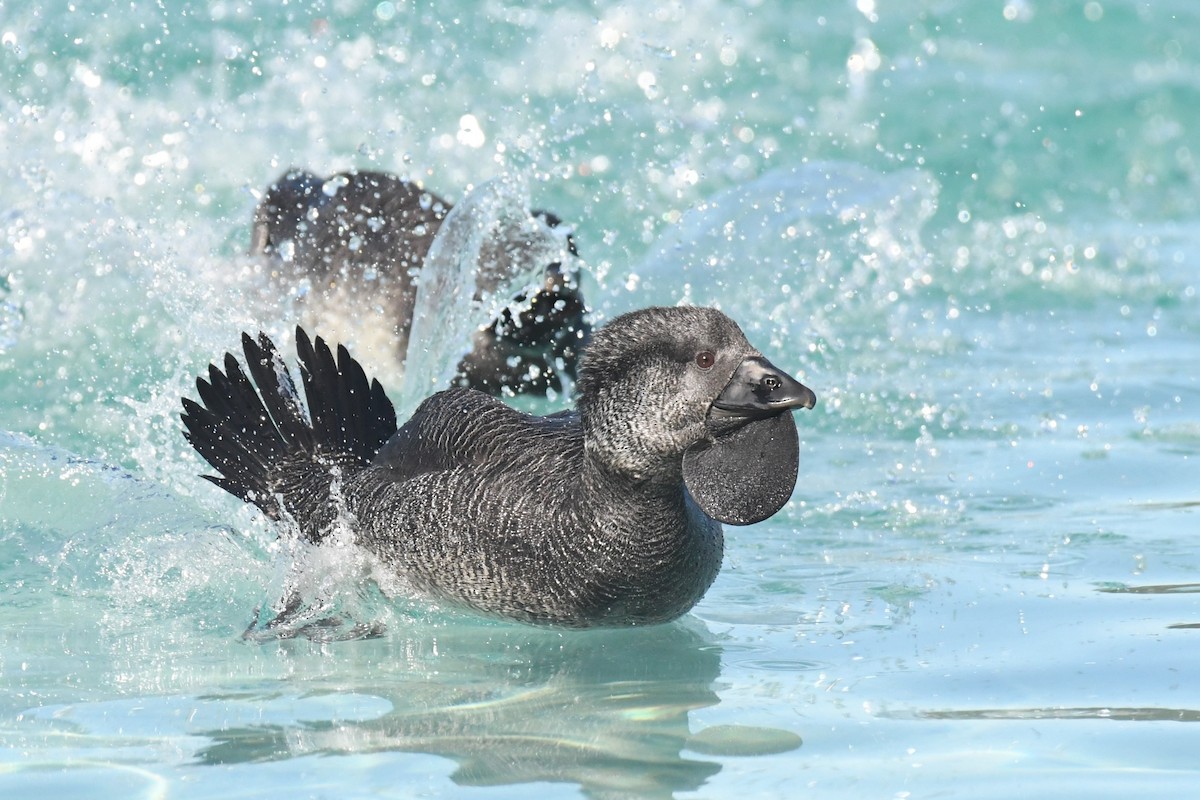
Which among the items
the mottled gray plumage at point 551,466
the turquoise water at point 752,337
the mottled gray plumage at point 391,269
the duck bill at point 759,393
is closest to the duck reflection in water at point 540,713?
the turquoise water at point 752,337

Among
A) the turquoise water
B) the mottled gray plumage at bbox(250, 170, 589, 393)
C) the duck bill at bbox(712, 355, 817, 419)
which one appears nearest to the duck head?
the duck bill at bbox(712, 355, 817, 419)

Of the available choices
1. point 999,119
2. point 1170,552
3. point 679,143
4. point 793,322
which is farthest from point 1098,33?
point 1170,552

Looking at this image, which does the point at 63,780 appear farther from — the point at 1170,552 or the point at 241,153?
the point at 241,153

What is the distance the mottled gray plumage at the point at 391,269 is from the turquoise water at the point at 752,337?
267 millimetres

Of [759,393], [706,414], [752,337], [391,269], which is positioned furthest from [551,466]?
[752,337]

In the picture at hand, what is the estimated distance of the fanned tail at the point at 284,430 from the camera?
5.89 meters

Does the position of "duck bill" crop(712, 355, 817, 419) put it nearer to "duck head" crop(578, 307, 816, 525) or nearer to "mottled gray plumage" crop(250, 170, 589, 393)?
"duck head" crop(578, 307, 816, 525)

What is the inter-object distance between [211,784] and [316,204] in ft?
18.5

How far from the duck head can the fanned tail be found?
5.29 ft

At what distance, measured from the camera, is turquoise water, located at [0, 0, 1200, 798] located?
4.23 metres

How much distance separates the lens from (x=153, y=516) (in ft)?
19.9

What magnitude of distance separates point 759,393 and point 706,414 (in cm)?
17

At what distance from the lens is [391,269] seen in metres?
8.80

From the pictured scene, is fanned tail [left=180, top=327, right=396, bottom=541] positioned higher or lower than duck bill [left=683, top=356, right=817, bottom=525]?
higher
